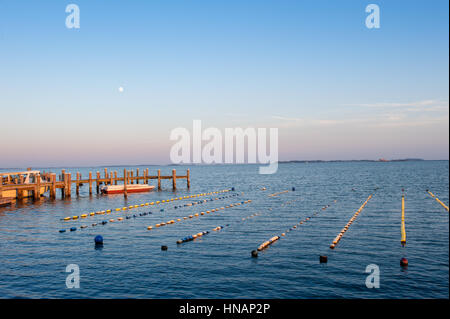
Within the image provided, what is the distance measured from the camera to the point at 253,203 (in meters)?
58.7

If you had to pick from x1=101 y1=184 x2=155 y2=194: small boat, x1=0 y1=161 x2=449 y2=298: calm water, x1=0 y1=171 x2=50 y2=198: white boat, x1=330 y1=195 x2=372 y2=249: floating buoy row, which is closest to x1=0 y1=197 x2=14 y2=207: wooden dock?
x1=0 y1=171 x2=50 y2=198: white boat

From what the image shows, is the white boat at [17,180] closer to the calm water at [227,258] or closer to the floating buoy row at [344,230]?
the calm water at [227,258]

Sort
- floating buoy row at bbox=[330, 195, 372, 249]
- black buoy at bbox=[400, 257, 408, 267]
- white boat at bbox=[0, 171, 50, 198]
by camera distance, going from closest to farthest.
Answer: black buoy at bbox=[400, 257, 408, 267] → floating buoy row at bbox=[330, 195, 372, 249] → white boat at bbox=[0, 171, 50, 198]

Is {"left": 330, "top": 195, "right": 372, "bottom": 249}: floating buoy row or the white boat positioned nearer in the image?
{"left": 330, "top": 195, "right": 372, "bottom": 249}: floating buoy row

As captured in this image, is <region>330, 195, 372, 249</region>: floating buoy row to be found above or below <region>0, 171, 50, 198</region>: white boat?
below

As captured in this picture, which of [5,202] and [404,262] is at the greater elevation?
[5,202]

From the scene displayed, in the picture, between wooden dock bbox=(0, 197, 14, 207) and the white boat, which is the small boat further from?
wooden dock bbox=(0, 197, 14, 207)

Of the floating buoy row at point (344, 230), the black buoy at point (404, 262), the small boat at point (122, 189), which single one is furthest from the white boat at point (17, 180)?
the black buoy at point (404, 262)

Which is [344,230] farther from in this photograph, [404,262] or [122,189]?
[122,189]

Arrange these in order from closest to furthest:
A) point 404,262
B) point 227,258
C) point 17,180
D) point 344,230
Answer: point 404,262
point 227,258
point 344,230
point 17,180

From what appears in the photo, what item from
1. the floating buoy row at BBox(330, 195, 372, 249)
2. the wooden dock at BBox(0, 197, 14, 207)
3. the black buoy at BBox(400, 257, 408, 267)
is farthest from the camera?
the wooden dock at BBox(0, 197, 14, 207)

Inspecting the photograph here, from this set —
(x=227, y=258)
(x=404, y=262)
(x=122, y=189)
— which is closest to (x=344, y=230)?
(x=404, y=262)
